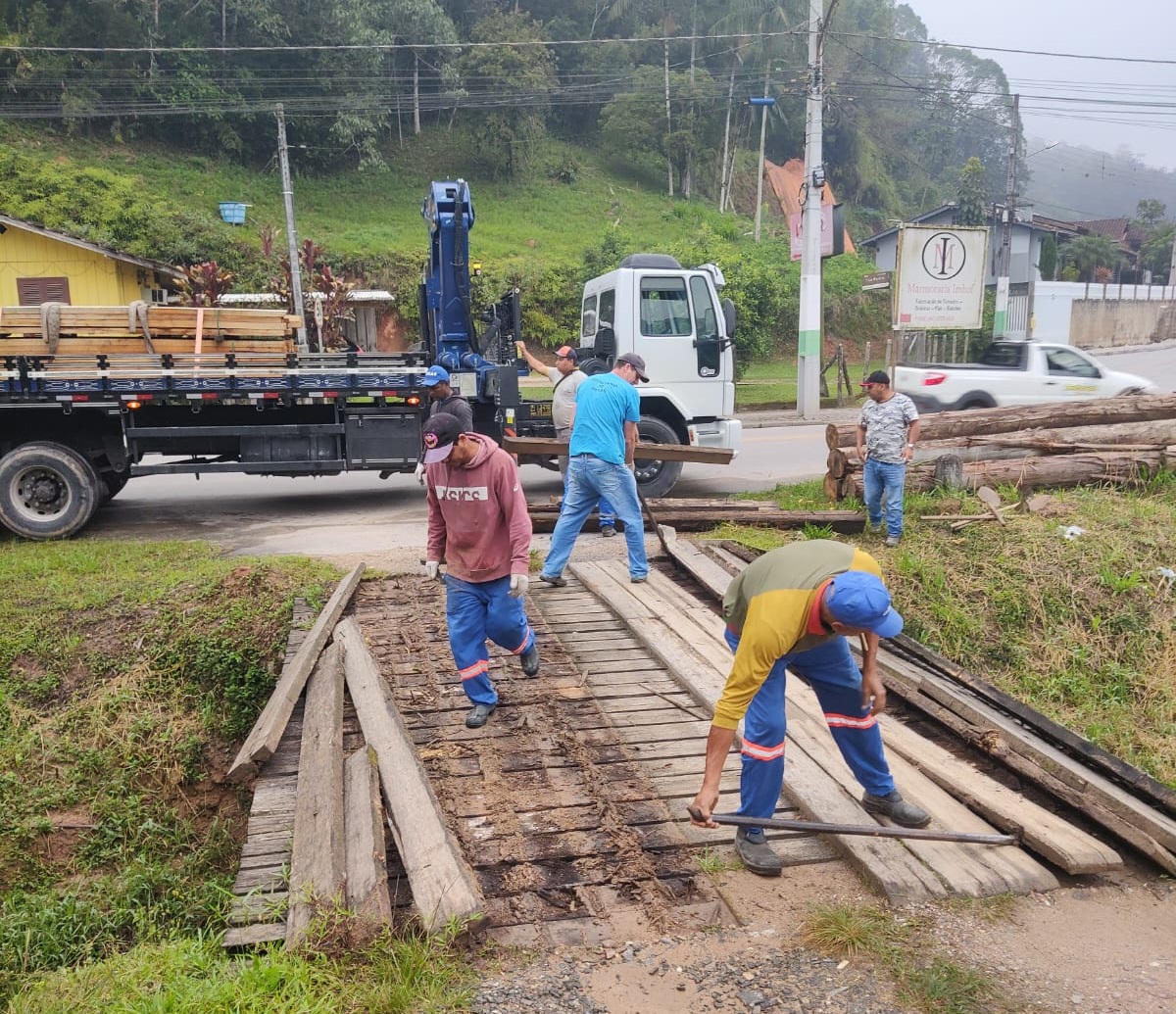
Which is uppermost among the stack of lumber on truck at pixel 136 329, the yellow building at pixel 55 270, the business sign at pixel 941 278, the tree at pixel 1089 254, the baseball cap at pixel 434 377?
the tree at pixel 1089 254

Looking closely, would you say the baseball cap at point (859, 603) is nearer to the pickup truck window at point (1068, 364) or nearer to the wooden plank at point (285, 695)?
the wooden plank at point (285, 695)

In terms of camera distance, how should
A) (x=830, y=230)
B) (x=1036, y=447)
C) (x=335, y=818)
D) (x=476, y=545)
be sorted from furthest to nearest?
(x=830, y=230)
(x=1036, y=447)
(x=476, y=545)
(x=335, y=818)

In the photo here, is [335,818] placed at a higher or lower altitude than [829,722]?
lower

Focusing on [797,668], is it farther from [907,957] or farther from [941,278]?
[941,278]

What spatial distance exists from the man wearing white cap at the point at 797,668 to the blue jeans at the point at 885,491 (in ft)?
15.2

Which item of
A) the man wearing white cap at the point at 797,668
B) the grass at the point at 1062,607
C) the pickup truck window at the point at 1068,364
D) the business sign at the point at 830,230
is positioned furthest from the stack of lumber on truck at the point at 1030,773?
the business sign at the point at 830,230

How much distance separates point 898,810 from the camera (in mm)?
4098

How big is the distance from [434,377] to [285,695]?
5.27 meters

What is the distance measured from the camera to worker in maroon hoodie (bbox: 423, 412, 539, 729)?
16.4 feet

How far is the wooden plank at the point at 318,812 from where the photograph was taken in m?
3.39

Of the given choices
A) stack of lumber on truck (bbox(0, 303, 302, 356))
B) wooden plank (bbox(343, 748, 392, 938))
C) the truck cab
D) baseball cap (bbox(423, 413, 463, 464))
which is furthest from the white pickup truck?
wooden plank (bbox(343, 748, 392, 938))

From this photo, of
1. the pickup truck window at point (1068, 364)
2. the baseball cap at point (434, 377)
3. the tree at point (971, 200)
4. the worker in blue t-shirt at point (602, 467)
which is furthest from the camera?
the tree at point (971, 200)

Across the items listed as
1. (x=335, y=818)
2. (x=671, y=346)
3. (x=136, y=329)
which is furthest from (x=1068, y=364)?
(x=335, y=818)

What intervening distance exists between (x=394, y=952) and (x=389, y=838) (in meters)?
0.82
